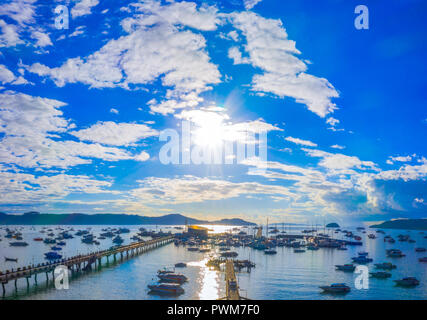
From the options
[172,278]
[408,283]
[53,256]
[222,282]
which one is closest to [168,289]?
[172,278]

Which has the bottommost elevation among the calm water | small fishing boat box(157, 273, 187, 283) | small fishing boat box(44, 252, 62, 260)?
small fishing boat box(44, 252, 62, 260)

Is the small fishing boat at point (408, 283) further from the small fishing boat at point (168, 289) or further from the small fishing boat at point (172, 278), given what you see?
the small fishing boat at point (168, 289)

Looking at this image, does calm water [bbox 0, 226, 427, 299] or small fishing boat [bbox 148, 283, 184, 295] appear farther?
small fishing boat [bbox 148, 283, 184, 295]

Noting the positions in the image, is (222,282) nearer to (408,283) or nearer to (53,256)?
(408,283)

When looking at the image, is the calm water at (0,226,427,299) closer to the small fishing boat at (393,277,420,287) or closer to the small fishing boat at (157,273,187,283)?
the small fishing boat at (393,277,420,287)

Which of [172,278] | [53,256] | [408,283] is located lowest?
[53,256]

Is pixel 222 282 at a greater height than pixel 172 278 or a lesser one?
lesser

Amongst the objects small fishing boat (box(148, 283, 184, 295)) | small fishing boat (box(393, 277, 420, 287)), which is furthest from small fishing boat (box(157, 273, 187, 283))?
small fishing boat (box(393, 277, 420, 287))

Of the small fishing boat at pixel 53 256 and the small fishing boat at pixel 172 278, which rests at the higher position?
the small fishing boat at pixel 172 278

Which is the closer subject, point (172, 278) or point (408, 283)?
point (172, 278)

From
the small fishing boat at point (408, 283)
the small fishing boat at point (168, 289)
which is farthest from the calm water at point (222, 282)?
the small fishing boat at point (168, 289)
